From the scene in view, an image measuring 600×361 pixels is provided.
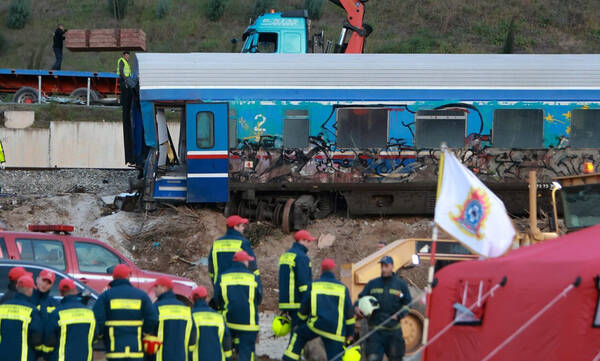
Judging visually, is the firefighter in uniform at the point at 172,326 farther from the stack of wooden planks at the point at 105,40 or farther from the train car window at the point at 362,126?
the stack of wooden planks at the point at 105,40

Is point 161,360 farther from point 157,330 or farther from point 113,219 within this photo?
point 113,219

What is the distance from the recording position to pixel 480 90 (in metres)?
18.9

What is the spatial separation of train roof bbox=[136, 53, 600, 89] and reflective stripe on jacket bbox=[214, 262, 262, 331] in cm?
887

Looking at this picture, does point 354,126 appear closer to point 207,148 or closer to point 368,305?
point 207,148

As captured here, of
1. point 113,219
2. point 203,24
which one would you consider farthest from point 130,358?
point 203,24

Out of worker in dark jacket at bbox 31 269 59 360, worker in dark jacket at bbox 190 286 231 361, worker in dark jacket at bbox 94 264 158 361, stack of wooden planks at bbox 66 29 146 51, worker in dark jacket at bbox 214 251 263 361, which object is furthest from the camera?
stack of wooden planks at bbox 66 29 146 51

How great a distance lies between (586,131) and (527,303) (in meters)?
11.2

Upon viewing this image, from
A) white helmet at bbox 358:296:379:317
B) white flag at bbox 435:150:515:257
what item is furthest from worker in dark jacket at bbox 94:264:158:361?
white flag at bbox 435:150:515:257

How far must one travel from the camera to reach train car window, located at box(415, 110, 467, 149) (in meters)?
18.8

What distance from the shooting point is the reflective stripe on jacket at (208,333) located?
9586mm

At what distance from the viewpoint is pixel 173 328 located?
9.48 meters

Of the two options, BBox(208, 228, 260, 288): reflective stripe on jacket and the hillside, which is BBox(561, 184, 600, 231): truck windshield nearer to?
BBox(208, 228, 260, 288): reflective stripe on jacket

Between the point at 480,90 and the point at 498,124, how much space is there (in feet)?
2.69

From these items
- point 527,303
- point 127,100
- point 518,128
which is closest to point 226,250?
point 527,303
